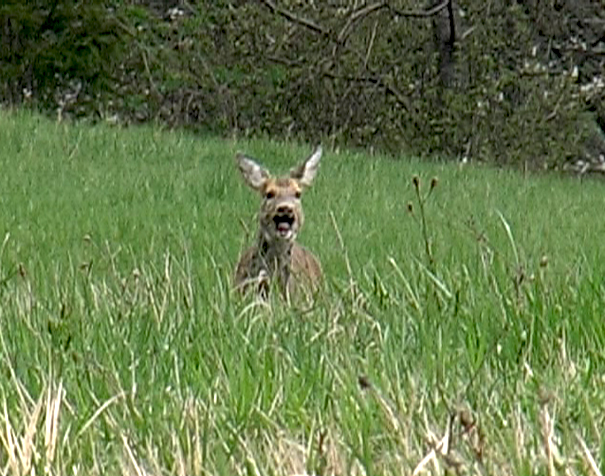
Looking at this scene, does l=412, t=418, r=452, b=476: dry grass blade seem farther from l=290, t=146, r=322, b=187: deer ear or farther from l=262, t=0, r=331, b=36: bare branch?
l=262, t=0, r=331, b=36: bare branch

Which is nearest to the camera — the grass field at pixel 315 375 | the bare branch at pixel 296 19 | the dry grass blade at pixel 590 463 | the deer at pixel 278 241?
the dry grass blade at pixel 590 463

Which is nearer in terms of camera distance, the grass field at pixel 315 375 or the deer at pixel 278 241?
the grass field at pixel 315 375

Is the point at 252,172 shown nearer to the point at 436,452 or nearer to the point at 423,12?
the point at 436,452

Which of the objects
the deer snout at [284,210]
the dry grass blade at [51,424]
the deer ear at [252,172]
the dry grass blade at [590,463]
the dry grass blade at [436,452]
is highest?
the dry grass blade at [590,463]

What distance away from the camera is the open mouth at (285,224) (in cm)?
824

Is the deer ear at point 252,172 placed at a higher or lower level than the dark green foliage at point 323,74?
higher

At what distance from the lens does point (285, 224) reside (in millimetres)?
8258

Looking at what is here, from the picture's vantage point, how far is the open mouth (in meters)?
8.24

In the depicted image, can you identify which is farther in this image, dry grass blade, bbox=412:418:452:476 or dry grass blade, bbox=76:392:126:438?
dry grass blade, bbox=76:392:126:438

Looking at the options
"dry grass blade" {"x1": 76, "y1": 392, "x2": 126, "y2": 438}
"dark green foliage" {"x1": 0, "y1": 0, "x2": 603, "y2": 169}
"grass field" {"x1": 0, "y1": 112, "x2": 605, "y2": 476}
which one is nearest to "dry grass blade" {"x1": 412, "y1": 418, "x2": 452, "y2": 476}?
"grass field" {"x1": 0, "y1": 112, "x2": 605, "y2": 476}

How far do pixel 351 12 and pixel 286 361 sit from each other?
18.9 metres

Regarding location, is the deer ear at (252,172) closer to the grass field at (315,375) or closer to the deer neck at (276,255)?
the deer neck at (276,255)

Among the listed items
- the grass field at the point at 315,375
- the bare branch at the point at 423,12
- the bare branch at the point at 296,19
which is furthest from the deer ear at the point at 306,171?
the bare branch at the point at 423,12

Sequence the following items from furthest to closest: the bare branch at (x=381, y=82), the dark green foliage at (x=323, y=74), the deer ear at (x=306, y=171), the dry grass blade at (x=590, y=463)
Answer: the dark green foliage at (x=323, y=74)
the bare branch at (x=381, y=82)
the deer ear at (x=306, y=171)
the dry grass blade at (x=590, y=463)
